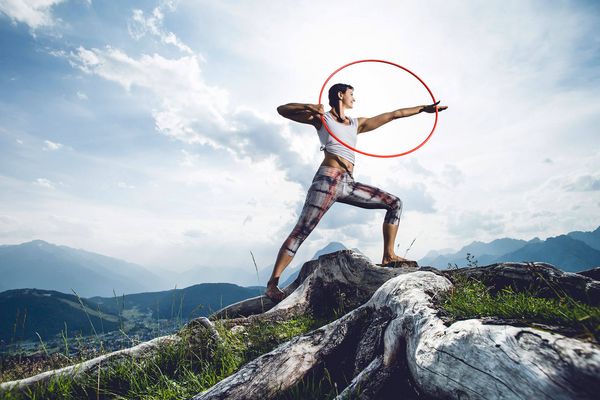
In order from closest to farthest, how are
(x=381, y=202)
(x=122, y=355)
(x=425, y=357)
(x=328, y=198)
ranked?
(x=425, y=357) < (x=122, y=355) < (x=328, y=198) < (x=381, y=202)

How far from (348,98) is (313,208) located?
261 cm

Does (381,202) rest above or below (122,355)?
above

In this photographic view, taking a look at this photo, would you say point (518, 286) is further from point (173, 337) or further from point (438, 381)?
point (173, 337)

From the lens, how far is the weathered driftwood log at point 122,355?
4.06 meters

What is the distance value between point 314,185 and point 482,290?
334cm

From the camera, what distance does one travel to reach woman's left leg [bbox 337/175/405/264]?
22.0ft

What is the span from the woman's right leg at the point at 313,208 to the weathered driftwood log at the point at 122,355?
1.96m

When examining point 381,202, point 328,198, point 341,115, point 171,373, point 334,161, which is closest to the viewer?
point 171,373

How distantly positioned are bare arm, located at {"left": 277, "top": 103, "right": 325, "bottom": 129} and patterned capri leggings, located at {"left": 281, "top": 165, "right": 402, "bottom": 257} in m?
1.03

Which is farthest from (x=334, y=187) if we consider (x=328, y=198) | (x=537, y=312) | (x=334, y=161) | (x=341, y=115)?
(x=537, y=312)

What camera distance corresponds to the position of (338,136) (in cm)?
675

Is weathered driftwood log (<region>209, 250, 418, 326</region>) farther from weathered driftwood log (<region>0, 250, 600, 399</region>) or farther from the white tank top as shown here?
the white tank top

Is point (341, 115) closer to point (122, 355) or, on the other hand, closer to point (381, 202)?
Result: point (381, 202)

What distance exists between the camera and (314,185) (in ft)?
21.4
